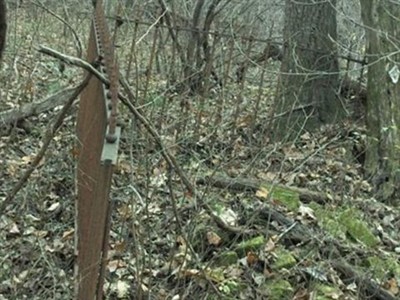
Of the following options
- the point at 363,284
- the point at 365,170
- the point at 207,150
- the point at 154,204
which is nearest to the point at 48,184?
the point at 154,204

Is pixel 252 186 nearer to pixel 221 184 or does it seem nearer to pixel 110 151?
pixel 221 184

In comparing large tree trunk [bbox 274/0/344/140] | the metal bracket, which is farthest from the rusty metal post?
large tree trunk [bbox 274/0/344/140]

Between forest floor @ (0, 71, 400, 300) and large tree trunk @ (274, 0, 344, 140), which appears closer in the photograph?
forest floor @ (0, 71, 400, 300)

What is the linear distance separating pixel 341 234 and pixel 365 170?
79.2 inches

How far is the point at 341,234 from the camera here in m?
4.99

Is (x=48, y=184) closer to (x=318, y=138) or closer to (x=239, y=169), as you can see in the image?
(x=239, y=169)

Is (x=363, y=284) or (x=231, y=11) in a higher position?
(x=231, y=11)

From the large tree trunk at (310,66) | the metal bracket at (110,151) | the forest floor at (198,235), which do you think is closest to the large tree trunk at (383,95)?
the forest floor at (198,235)

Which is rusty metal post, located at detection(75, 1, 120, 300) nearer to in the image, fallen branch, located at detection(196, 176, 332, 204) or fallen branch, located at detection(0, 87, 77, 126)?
fallen branch, located at detection(196, 176, 332, 204)

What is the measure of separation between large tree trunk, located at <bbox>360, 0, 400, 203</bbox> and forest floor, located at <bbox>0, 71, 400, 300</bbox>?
2.59ft

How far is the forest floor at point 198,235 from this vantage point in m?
3.99

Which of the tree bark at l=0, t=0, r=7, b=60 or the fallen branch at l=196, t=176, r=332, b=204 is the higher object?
the tree bark at l=0, t=0, r=7, b=60

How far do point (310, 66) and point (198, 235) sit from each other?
13.8ft

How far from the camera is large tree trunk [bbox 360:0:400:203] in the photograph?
6.59 meters
